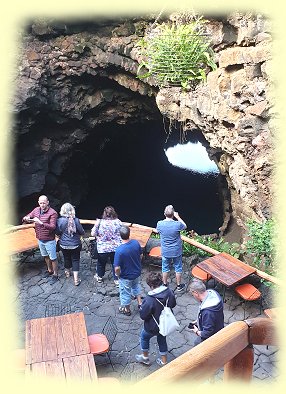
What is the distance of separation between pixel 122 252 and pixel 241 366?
4305 millimetres

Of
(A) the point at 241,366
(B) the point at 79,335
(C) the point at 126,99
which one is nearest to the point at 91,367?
(B) the point at 79,335

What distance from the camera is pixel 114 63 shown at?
12.4 meters

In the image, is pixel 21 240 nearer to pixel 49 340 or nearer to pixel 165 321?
pixel 49 340

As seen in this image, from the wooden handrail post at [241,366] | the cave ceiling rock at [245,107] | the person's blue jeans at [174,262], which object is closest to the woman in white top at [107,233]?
the person's blue jeans at [174,262]

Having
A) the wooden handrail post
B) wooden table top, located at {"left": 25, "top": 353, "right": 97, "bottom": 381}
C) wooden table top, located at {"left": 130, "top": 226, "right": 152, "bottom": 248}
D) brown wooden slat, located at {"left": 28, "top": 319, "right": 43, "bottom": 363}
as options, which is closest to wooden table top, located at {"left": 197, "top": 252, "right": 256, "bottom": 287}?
wooden table top, located at {"left": 130, "top": 226, "right": 152, "bottom": 248}

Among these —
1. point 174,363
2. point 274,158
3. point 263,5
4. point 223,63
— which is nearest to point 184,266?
point 274,158

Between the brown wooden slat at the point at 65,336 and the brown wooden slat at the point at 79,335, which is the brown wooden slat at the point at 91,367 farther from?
the brown wooden slat at the point at 65,336

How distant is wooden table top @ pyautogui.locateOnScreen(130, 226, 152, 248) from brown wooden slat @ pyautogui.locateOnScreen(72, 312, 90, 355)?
2.54m

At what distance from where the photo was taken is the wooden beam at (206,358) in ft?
4.84

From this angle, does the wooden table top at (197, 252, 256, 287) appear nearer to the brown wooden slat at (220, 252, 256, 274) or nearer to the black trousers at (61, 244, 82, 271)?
the brown wooden slat at (220, 252, 256, 274)

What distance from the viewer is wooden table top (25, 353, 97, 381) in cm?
489

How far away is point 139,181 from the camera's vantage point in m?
19.7

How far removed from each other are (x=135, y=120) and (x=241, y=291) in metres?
9.91

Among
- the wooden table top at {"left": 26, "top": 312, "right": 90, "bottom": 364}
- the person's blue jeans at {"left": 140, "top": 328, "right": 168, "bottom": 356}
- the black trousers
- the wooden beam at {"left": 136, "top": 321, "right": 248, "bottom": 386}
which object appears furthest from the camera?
the black trousers
